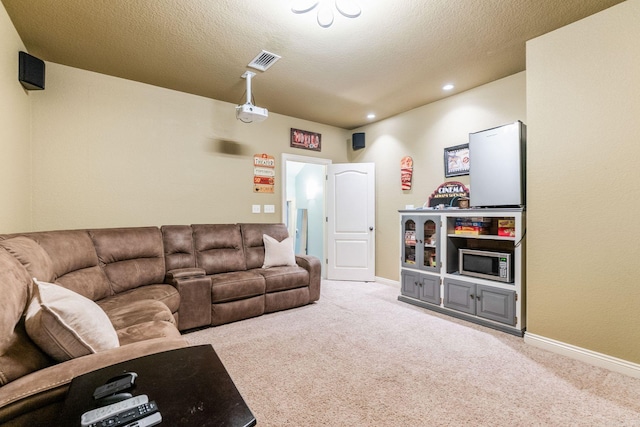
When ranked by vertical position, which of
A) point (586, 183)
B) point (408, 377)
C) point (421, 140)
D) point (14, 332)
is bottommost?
point (408, 377)

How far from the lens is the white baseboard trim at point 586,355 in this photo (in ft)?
6.88

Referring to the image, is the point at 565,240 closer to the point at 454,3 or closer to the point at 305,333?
the point at 454,3

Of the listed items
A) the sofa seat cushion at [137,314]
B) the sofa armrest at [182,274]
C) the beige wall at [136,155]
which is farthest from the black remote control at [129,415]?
the beige wall at [136,155]

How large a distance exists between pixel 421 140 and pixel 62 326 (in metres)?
4.30

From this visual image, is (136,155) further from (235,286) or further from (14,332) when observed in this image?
(14,332)

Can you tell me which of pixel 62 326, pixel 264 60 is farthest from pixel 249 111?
pixel 62 326

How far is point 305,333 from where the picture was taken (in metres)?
2.81

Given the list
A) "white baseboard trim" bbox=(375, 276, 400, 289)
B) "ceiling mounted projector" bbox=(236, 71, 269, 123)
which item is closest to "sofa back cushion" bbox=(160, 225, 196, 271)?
"ceiling mounted projector" bbox=(236, 71, 269, 123)

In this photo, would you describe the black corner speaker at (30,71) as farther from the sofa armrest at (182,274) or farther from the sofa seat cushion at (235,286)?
the sofa seat cushion at (235,286)

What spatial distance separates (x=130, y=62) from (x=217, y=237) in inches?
82.0

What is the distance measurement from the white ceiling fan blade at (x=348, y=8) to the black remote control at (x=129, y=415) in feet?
7.77

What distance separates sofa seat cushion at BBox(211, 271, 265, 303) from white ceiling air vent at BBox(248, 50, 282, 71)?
229 cm

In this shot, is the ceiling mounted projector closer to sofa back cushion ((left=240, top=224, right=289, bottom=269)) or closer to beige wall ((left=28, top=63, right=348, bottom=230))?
beige wall ((left=28, top=63, right=348, bottom=230))

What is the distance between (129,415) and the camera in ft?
2.50
